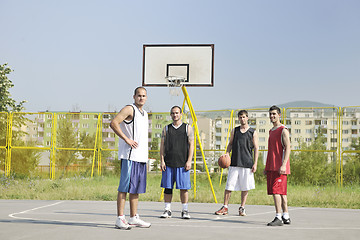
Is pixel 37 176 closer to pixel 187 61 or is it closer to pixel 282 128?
pixel 187 61

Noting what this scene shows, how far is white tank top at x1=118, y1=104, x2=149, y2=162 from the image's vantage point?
25.4ft

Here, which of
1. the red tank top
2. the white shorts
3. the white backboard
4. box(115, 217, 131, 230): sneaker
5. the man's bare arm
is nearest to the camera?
the man's bare arm

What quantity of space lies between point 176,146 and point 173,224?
1.57 meters

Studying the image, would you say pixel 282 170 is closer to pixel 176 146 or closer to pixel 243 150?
pixel 243 150

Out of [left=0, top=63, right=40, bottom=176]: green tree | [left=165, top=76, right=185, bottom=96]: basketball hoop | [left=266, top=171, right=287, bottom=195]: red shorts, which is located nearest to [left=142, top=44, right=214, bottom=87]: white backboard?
[left=165, top=76, right=185, bottom=96]: basketball hoop

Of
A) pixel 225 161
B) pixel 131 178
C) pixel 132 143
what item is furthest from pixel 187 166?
pixel 132 143

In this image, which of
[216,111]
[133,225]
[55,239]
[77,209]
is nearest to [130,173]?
[133,225]

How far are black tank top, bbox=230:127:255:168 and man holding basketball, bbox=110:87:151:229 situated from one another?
2.48m

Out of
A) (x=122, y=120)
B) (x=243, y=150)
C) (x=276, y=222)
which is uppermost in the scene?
(x=122, y=120)

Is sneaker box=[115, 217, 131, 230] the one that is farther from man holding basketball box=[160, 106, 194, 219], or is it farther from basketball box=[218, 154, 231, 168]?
basketball box=[218, 154, 231, 168]

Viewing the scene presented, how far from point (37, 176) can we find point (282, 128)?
49.7 ft

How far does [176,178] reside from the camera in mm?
9305

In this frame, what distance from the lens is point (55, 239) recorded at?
22.0 ft

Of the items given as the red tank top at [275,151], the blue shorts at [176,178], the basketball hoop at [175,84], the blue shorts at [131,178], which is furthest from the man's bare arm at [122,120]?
the basketball hoop at [175,84]
